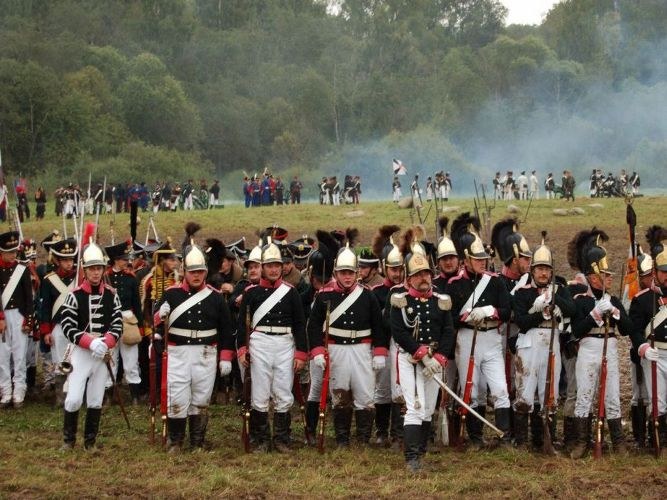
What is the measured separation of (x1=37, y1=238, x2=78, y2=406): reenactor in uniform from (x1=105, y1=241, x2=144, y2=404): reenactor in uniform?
56 cm

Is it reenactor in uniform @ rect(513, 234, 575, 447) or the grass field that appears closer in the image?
the grass field

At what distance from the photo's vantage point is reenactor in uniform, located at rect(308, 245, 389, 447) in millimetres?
11523

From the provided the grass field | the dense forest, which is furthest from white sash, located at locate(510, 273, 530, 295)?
the dense forest

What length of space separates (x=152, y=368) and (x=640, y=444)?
17.2 ft

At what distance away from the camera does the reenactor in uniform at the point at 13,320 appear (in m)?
13.9

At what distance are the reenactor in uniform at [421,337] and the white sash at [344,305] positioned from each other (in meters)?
0.65

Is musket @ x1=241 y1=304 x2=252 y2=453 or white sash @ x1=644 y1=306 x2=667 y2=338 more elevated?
white sash @ x1=644 y1=306 x2=667 y2=338

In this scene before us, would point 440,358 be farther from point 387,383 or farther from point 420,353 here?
point 387,383

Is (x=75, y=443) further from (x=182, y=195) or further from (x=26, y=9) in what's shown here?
(x=26, y=9)

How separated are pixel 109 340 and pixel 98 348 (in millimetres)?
250

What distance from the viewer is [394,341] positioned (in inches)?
440

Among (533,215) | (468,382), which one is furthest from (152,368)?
(533,215)

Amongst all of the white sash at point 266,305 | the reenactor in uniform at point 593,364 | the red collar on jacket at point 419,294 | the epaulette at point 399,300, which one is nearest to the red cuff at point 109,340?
the white sash at point 266,305

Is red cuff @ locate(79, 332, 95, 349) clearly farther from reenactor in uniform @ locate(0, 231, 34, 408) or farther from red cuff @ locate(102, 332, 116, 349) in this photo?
reenactor in uniform @ locate(0, 231, 34, 408)
